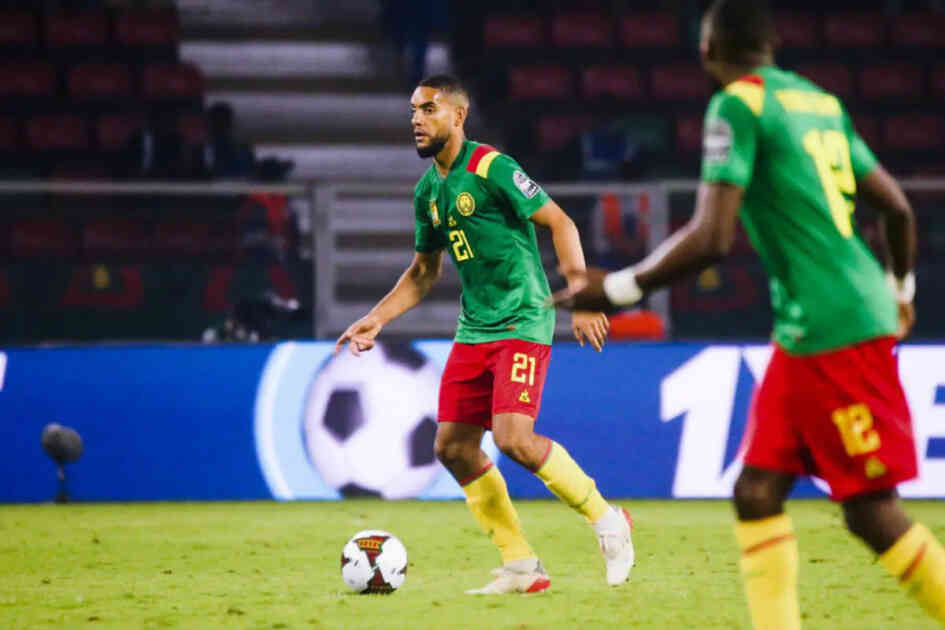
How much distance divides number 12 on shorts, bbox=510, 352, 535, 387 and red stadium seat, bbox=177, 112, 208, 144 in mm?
10387

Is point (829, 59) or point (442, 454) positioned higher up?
point (829, 59)

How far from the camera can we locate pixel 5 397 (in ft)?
34.8

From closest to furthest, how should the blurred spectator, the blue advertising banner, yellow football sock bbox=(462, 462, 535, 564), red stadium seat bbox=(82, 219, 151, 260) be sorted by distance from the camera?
yellow football sock bbox=(462, 462, 535, 564), the blue advertising banner, red stadium seat bbox=(82, 219, 151, 260), the blurred spectator

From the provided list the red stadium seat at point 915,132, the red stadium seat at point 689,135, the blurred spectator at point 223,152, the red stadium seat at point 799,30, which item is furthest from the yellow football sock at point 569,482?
the red stadium seat at point 799,30

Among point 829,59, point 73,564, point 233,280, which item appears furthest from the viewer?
point 829,59

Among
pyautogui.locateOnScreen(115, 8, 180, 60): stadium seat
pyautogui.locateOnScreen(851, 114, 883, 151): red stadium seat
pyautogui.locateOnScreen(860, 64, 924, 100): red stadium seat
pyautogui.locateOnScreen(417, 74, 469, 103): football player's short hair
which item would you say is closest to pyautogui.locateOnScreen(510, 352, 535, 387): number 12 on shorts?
pyautogui.locateOnScreen(417, 74, 469, 103): football player's short hair

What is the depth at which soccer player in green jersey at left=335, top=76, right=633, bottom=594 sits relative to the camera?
6.53m

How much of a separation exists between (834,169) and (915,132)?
1436cm

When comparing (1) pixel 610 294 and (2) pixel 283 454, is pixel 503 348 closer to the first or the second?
(1) pixel 610 294

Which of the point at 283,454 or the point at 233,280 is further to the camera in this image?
the point at 233,280

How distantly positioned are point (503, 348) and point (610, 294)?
2403 mm

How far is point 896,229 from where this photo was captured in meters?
4.61

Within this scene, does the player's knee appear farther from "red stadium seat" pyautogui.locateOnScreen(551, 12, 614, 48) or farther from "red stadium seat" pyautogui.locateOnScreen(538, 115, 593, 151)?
"red stadium seat" pyautogui.locateOnScreen(551, 12, 614, 48)

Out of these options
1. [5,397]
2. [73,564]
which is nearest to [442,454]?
[73,564]
